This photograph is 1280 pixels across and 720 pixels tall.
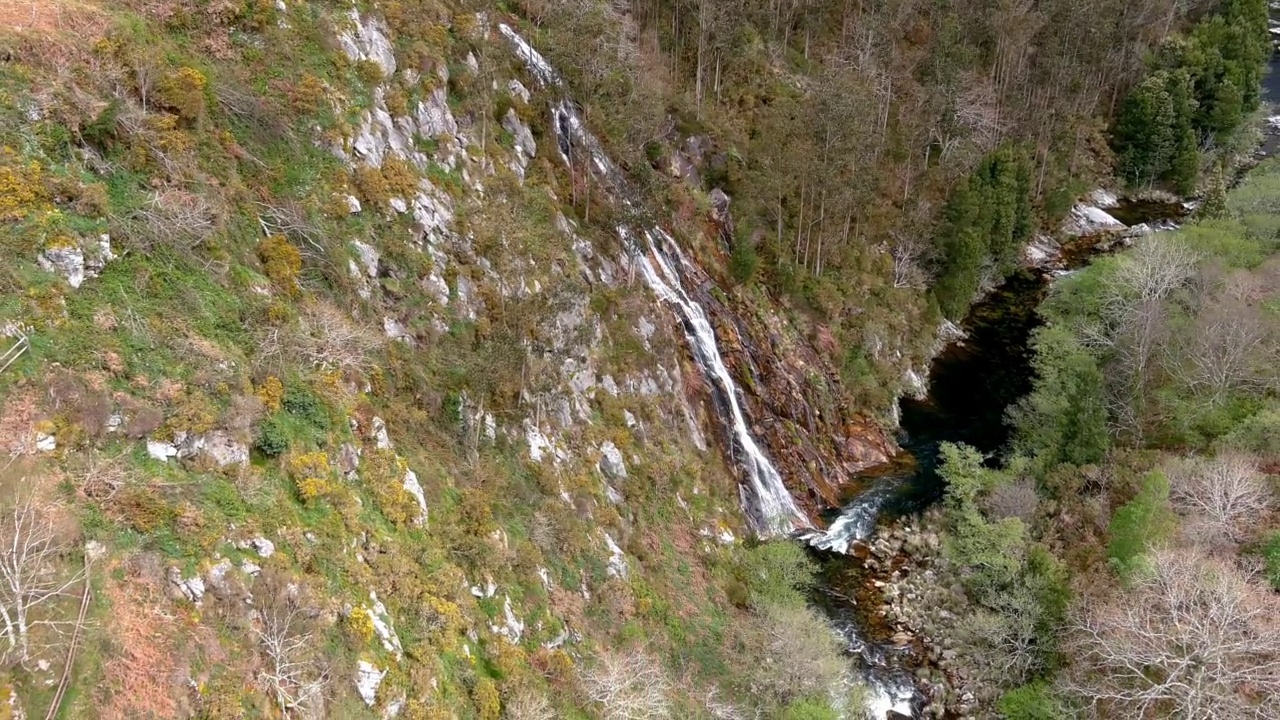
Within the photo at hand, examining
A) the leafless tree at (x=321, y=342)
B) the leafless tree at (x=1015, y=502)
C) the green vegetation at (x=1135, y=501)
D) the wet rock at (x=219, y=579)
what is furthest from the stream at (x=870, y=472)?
the wet rock at (x=219, y=579)

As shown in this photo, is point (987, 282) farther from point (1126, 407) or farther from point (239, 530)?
point (239, 530)

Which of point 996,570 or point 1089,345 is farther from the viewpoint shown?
Answer: point 1089,345

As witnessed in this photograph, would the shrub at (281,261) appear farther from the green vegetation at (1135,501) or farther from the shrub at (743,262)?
the green vegetation at (1135,501)

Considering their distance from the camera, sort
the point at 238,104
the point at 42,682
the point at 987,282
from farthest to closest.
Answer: the point at 987,282 < the point at 238,104 < the point at 42,682

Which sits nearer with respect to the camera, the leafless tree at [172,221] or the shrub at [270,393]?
the shrub at [270,393]

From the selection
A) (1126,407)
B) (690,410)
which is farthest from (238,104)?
(1126,407)

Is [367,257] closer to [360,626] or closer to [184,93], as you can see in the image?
[184,93]
